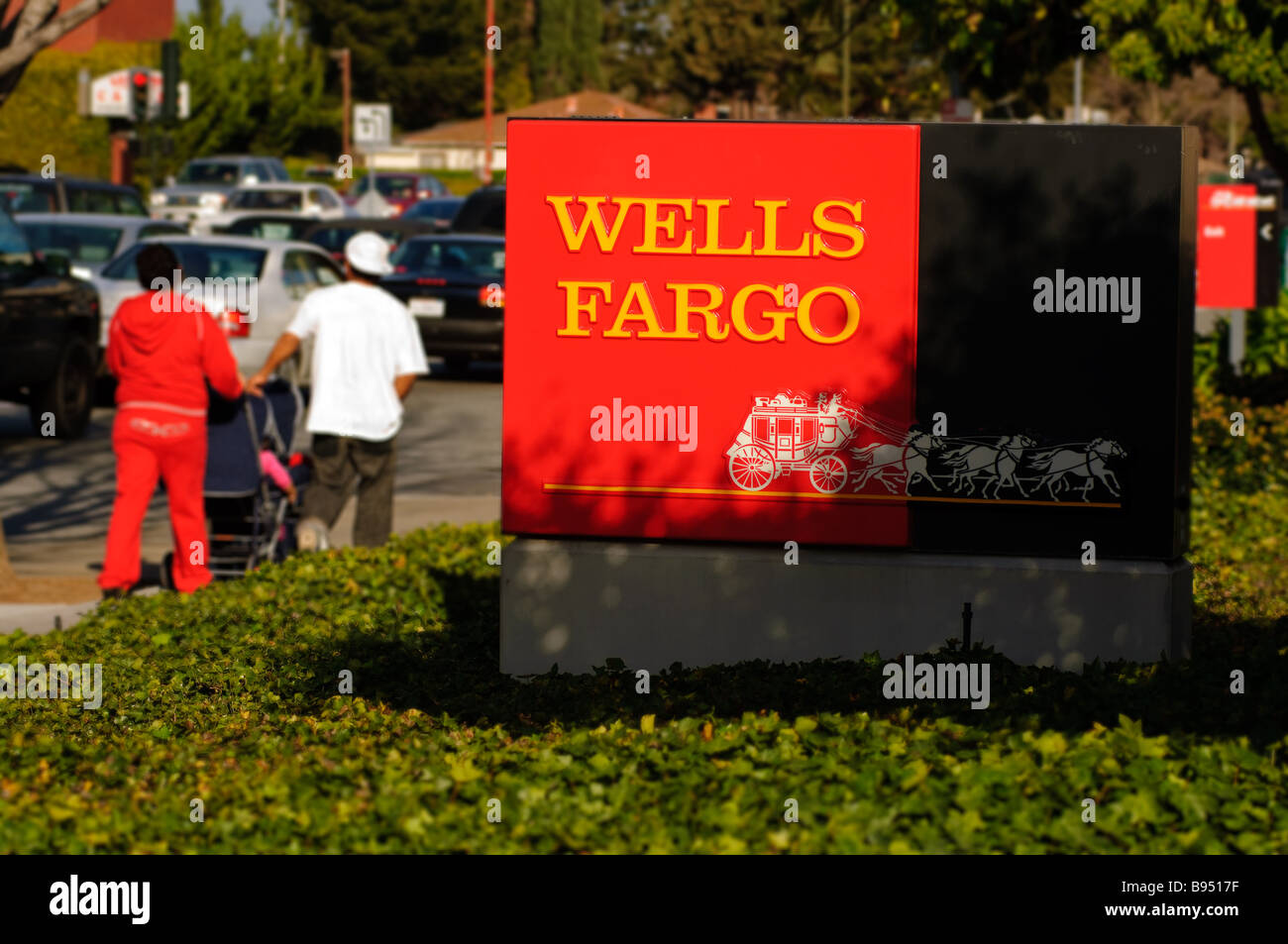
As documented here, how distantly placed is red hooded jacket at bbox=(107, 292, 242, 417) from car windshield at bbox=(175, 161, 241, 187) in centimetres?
4013

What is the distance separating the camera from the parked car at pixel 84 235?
20750mm

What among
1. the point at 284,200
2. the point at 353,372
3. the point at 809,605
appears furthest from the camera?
the point at 284,200

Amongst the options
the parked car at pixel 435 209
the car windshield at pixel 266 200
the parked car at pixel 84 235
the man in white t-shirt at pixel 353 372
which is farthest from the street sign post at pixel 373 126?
the man in white t-shirt at pixel 353 372

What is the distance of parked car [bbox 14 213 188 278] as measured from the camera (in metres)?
20.8

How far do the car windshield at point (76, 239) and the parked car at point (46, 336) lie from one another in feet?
15.2

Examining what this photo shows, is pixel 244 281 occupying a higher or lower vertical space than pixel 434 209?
lower

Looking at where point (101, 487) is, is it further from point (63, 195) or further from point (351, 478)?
point (63, 195)

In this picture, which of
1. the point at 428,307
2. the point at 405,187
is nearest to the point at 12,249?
the point at 428,307

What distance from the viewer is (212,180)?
48.3 meters

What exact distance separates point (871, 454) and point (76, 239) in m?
15.7

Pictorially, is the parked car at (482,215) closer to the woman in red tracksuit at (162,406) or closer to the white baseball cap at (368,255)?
the white baseball cap at (368,255)

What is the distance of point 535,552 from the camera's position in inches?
286

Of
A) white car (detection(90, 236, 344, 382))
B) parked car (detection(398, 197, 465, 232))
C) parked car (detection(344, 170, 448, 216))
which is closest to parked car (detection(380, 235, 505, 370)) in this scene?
white car (detection(90, 236, 344, 382))
